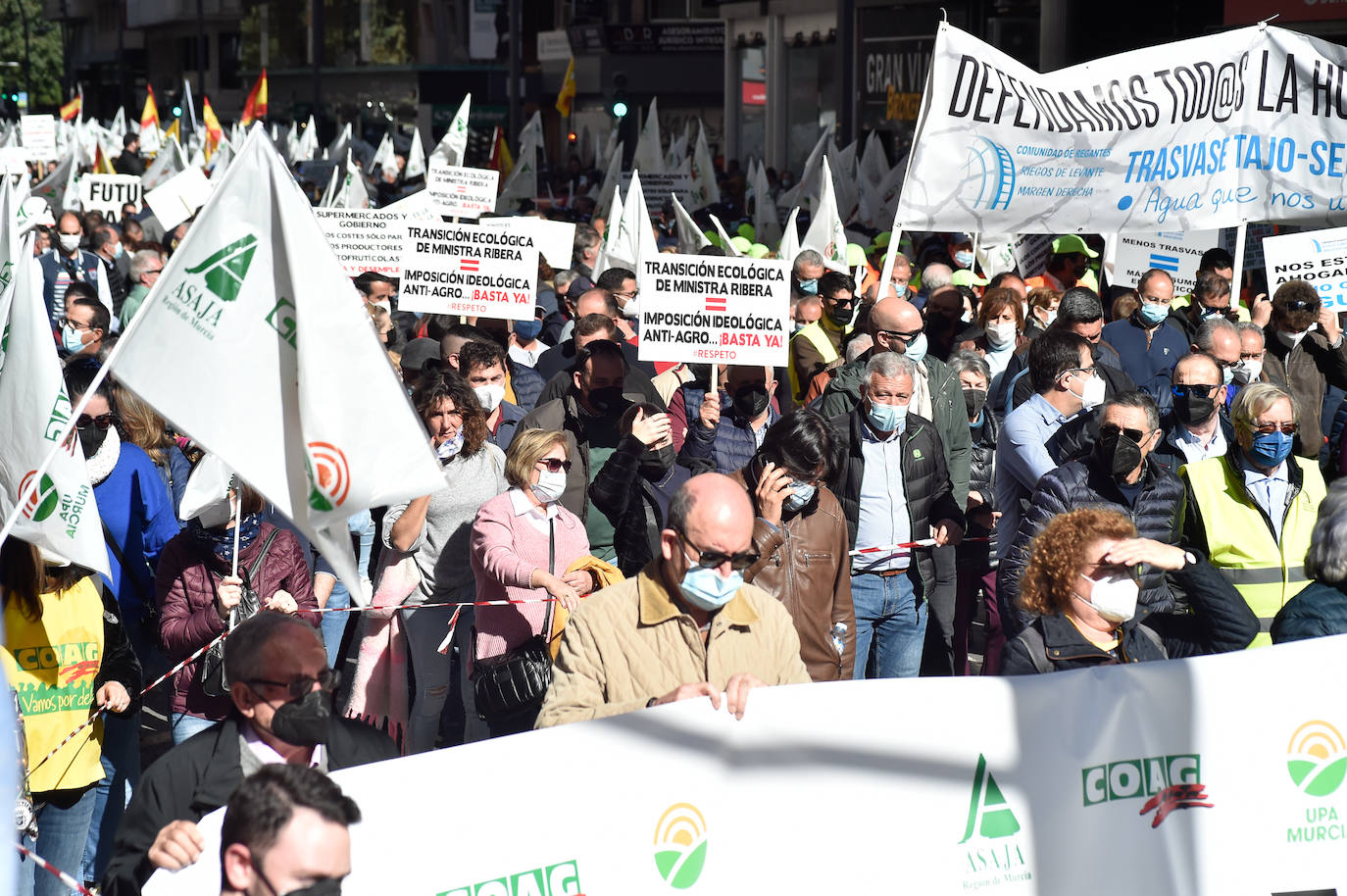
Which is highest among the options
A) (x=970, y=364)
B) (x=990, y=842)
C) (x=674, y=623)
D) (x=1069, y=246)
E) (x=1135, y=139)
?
(x=1135, y=139)

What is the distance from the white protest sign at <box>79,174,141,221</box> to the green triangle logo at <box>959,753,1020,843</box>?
17.1m

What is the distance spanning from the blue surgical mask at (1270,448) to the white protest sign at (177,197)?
13.1 meters

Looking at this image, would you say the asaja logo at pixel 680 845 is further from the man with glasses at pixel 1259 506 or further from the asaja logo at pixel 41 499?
the man with glasses at pixel 1259 506

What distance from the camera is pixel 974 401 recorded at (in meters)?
7.87

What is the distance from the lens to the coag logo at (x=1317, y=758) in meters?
4.00

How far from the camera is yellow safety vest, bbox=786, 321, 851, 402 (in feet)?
30.0

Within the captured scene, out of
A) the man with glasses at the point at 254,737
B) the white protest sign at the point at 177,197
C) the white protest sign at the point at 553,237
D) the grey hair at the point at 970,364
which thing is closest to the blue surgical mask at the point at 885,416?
the grey hair at the point at 970,364

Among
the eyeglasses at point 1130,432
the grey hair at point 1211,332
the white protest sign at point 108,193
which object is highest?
the white protest sign at point 108,193

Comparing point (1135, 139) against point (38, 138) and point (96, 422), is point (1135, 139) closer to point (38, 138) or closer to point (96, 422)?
point (96, 422)

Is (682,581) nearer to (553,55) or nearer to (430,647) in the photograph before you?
(430,647)

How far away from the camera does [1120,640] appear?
169 inches

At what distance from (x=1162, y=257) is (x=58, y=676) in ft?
29.0

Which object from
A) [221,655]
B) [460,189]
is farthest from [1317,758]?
[460,189]

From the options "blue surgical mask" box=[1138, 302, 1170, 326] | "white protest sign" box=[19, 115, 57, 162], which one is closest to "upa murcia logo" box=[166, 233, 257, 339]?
"blue surgical mask" box=[1138, 302, 1170, 326]
